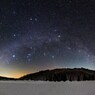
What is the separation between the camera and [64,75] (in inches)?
62.9

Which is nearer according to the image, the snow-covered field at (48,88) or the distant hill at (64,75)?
the snow-covered field at (48,88)

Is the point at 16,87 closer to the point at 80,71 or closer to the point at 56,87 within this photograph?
the point at 56,87

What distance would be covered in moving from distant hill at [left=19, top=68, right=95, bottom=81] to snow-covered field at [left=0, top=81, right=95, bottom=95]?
0.21 m

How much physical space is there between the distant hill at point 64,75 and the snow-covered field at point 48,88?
0.70ft

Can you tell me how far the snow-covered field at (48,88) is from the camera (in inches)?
44.7

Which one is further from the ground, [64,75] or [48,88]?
[64,75]

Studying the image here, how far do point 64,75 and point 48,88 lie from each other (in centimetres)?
44

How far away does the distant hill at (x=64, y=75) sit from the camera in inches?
58.1

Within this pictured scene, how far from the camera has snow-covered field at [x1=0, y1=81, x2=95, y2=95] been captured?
1.13 metres

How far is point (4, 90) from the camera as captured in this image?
1.13 meters

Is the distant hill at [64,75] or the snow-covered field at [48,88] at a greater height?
the distant hill at [64,75]

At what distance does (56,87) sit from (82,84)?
0.55ft

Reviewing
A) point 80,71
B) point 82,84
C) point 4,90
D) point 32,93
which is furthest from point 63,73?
point 4,90

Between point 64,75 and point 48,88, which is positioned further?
point 64,75
